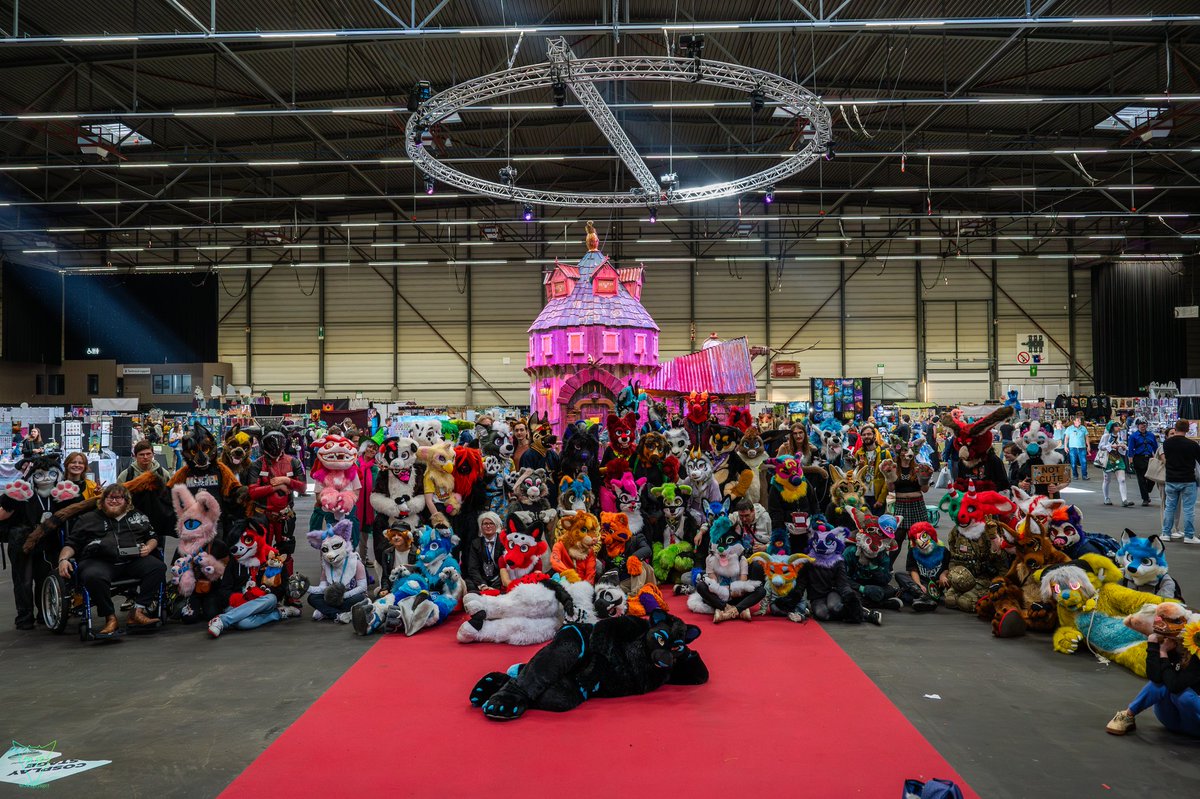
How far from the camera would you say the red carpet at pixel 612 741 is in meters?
3.15

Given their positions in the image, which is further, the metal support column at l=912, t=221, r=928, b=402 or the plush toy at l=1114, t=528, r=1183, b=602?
the metal support column at l=912, t=221, r=928, b=402

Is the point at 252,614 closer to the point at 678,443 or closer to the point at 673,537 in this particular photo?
the point at 673,537

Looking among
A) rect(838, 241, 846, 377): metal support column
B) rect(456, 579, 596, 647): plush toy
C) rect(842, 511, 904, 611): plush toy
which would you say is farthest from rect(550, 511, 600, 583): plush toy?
rect(838, 241, 846, 377): metal support column

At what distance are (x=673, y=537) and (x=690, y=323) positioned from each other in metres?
19.2

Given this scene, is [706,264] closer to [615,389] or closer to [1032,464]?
[615,389]

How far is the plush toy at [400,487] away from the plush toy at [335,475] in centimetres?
25

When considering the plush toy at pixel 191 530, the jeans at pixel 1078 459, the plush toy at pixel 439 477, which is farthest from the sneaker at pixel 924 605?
the jeans at pixel 1078 459

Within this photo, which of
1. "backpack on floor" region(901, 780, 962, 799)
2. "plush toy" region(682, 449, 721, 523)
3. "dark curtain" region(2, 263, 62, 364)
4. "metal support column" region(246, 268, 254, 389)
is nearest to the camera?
"backpack on floor" region(901, 780, 962, 799)

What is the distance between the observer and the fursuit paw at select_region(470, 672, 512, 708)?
394cm

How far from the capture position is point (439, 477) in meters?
6.14

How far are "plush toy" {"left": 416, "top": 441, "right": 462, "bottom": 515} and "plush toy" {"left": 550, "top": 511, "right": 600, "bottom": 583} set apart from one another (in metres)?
1.16

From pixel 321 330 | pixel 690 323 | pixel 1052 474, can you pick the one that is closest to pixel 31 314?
pixel 321 330

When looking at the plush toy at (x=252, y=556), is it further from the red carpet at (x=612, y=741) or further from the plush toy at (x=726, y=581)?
the plush toy at (x=726, y=581)

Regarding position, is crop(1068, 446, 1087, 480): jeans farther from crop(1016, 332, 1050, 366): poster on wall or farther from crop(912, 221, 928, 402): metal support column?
crop(1016, 332, 1050, 366): poster on wall
